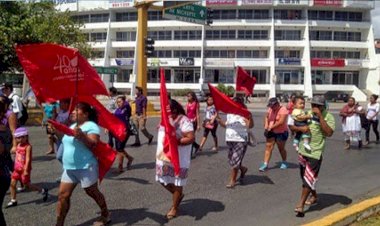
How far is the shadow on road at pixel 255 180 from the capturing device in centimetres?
825

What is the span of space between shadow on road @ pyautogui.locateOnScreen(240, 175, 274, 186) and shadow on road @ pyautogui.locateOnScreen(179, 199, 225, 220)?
1378mm

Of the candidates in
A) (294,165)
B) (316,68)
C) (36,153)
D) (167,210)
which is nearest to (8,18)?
(36,153)

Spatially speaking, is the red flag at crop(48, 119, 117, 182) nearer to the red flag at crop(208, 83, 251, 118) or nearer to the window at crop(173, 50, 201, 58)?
the red flag at crop(208, 83, 251, 118)

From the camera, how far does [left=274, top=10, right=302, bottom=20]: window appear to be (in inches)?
2393

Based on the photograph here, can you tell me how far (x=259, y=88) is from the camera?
59500mm

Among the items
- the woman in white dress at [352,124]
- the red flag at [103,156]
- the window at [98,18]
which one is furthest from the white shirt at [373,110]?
the window at [98,18]

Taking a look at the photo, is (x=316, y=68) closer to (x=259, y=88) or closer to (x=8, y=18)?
(x=259, y=88)

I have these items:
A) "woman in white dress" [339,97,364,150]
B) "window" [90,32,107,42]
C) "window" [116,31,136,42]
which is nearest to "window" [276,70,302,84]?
"window" [116,31,136,42]

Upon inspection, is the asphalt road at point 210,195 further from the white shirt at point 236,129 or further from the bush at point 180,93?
the bush at point 180,93

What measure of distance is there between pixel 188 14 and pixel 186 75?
40599 millimetres

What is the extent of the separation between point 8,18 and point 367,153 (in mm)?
16574

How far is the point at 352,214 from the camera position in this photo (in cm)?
595

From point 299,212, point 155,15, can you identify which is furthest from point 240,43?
point 299,212

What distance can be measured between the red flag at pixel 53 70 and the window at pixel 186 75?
55898 millimetres
